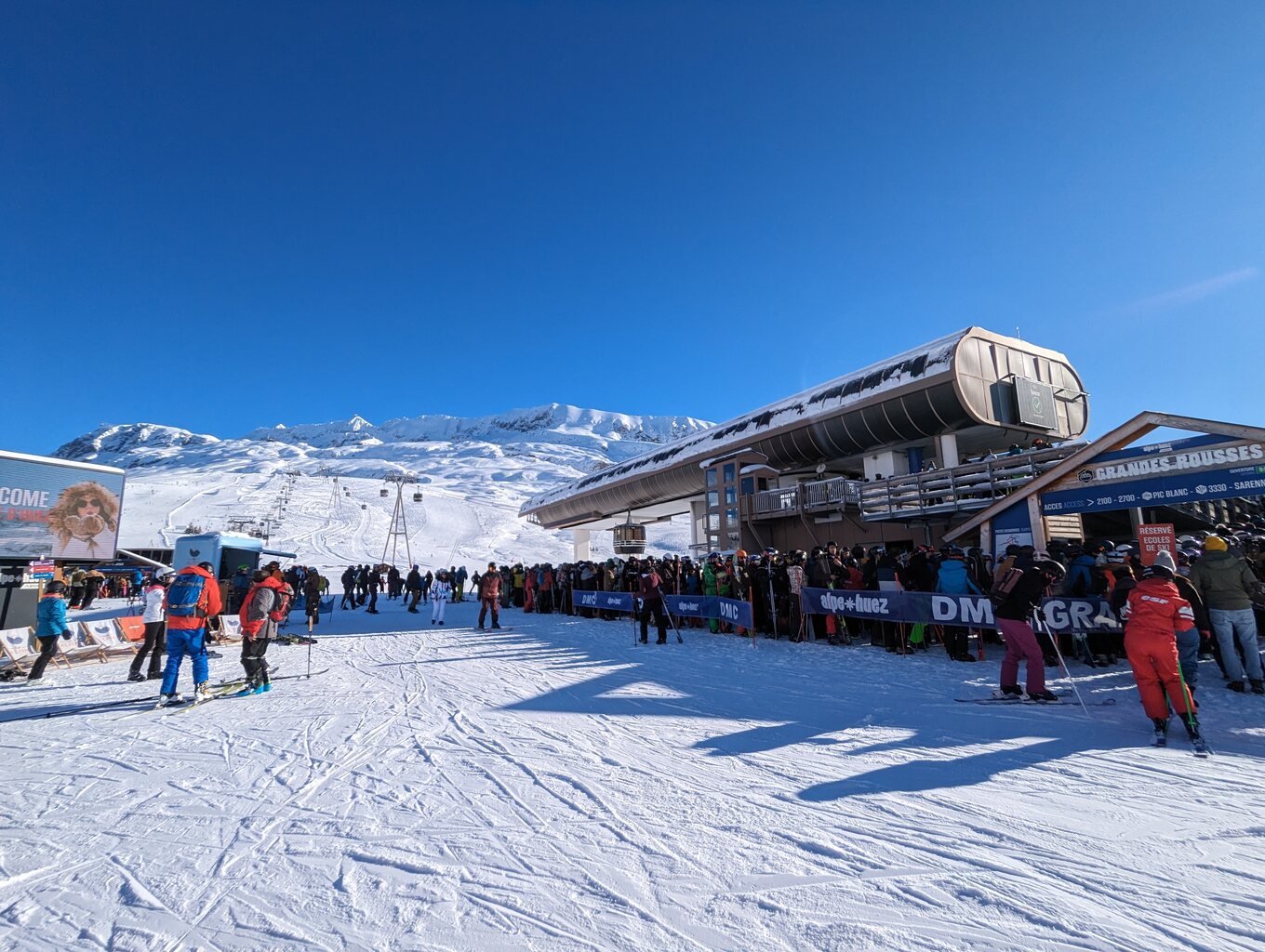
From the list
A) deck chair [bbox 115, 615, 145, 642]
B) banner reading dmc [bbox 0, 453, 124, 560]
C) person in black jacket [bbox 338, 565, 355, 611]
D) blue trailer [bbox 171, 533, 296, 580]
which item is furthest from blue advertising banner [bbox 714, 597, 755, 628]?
banner reading dmc [bbox 0, 453, 124, 560]

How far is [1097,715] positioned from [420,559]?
1739 inches

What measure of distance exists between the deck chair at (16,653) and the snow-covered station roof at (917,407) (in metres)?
20.9

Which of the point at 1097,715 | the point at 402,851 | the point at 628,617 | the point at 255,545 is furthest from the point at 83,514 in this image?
the point at 1097,715

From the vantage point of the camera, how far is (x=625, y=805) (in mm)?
3951

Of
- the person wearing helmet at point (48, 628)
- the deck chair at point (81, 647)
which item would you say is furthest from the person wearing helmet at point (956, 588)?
the deck chair at point (81, 647)

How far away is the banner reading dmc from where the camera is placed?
17.1m

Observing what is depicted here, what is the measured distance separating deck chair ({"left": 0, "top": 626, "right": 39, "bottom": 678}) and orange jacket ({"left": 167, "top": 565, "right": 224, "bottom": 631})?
5018mm

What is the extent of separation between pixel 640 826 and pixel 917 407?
18.3 metres

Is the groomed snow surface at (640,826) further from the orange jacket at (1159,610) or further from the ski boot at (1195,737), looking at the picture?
the orange jacket at (1159,610)

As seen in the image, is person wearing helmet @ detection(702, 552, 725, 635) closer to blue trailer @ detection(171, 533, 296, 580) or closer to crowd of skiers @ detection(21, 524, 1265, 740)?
crowd of skiers @ detection(21, 524, 1265, 740)

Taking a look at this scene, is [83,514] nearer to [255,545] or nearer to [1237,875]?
[255,545]

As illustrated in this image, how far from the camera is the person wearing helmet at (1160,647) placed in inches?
200

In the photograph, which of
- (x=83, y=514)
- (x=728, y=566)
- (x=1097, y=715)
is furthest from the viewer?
(x=83, y=514)

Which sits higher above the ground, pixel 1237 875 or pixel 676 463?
pixel 676 463
